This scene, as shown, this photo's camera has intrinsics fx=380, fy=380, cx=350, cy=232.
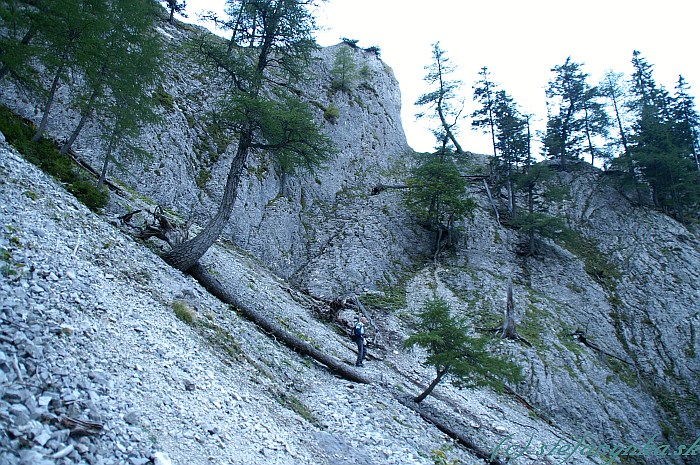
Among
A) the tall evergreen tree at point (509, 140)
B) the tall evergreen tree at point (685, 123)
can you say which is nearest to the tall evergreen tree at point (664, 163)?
the tall evergreen tree at point (685, 123)

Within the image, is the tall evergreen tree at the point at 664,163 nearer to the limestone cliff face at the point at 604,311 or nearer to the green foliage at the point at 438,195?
the limestone cliff face at the point at 604,311

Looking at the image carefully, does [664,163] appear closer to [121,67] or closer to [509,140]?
[509,140]

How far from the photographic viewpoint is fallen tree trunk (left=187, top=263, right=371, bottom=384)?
1234 centimetres

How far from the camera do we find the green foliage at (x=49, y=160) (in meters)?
12.0

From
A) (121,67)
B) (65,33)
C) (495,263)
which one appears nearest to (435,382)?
(121,67)

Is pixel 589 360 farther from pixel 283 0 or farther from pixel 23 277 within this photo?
pixel 23 277

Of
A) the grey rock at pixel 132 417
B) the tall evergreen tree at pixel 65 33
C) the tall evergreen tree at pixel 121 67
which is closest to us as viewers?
the grey rock at pixel 132 417

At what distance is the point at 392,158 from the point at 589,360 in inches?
1067

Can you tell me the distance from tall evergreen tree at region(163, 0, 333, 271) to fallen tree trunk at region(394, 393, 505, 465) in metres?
8.52

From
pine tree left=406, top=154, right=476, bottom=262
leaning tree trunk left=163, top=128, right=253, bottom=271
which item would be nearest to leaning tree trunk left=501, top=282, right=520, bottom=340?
pine tree left=406, top=154, right=476, bottom=262

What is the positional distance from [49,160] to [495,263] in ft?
87.7

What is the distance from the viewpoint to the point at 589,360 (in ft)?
69.5

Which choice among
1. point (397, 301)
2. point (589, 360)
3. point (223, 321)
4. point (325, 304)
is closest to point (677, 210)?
point (589, 360)

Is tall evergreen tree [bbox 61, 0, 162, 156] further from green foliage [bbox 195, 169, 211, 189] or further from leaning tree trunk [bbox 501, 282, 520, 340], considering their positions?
leaning tree trunk [bbox 501, 282, 520, 340]
